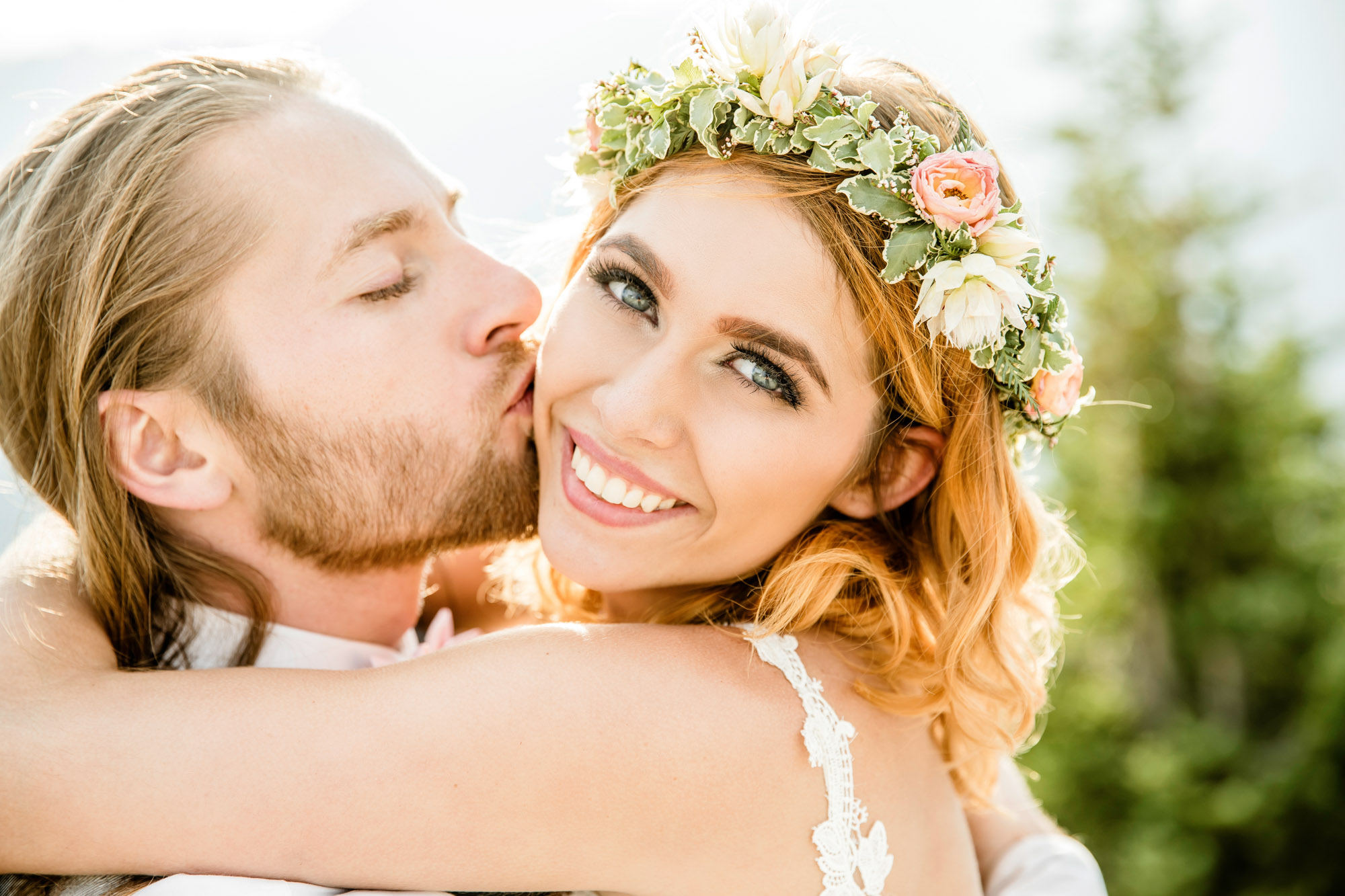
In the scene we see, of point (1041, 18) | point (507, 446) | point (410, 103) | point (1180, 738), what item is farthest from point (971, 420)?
point (1041, 18)

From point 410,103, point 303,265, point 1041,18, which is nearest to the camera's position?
A: point 303,265

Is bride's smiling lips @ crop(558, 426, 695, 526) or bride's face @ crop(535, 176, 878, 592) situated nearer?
bride's face @ crop(535, 176, 878, 592)

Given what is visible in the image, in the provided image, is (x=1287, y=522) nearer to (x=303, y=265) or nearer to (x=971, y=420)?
(x=971, y=420)

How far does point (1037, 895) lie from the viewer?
114 inches

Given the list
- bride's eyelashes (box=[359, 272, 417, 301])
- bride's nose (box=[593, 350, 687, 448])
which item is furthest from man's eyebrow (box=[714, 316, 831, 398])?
bride's eyelashes (box=[359, 272, 417, 301])

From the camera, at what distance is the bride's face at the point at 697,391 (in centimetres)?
238

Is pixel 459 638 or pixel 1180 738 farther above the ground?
pixel 459 638

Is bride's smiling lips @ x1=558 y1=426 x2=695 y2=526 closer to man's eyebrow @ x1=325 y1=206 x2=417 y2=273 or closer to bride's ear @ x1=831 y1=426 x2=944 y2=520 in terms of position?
bride's ear @ x1=831 y1=426 x2=944 y2=520

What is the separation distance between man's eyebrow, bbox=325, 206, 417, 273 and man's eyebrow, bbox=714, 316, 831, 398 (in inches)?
36.4

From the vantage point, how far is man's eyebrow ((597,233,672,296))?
2438 mm

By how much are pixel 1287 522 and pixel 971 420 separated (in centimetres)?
588

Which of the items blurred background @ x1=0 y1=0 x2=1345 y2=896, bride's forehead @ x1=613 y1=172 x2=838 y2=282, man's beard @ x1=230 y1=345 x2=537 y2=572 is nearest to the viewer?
bride's forehead @ x1=613 y1=172 x2=838 y2=282

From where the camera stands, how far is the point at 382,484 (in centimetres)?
274

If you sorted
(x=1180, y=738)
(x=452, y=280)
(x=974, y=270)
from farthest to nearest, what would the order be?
(x=1180, y=738) → (x=452, y=280) → (x=974, y=270)
